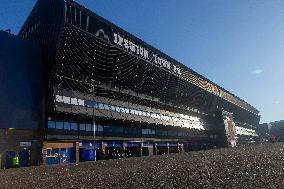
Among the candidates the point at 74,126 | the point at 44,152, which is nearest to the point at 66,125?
the point at 74,126

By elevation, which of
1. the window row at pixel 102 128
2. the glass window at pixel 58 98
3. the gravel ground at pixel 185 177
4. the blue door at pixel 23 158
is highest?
the glass window at pixel 58 98

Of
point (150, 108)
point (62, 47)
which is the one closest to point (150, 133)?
point (150, 108)

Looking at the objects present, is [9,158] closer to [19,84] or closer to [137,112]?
[19,84]

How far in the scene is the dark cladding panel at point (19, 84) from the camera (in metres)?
32.4

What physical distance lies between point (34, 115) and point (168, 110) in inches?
1355

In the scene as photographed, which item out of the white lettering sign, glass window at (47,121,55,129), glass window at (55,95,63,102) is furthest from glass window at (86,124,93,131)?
the white lettering sign

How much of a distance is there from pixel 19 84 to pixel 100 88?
12.0m

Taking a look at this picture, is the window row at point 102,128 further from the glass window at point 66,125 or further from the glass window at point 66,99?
the glass window at point 66,99

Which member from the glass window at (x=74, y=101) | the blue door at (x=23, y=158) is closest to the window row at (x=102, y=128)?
the glass window at (x=74, y=101)

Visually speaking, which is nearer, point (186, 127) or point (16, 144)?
point (16, 144)

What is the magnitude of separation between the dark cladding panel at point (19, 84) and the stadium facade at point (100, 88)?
1.40m

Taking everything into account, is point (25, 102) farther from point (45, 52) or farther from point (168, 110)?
point (168, 110)

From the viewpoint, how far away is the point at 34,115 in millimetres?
34562

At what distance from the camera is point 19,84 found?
34.2m
